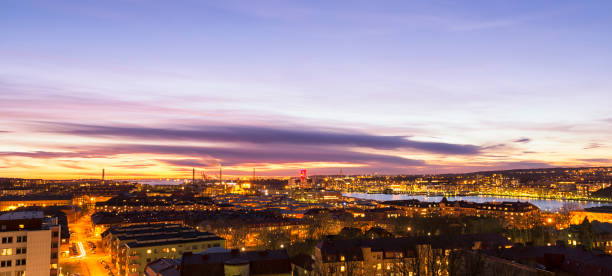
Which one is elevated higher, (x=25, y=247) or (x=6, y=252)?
(x=25, y=247)

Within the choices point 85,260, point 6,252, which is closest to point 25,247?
point 6,252

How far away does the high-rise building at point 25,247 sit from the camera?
25.1 metres

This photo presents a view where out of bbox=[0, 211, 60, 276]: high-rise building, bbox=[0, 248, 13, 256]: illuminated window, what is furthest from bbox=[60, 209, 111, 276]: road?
bbox=[0, 248, 13, 256]: illuminated window

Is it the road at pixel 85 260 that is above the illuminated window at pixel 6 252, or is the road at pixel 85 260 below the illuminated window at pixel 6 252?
below

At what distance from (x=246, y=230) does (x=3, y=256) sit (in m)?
28.3

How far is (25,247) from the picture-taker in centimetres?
2567

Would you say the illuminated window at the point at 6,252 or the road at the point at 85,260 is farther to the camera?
the road at the point at 85,260

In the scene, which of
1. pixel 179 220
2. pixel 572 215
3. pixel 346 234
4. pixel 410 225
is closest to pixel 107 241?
pixel 179 220

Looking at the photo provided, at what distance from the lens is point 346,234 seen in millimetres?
44125

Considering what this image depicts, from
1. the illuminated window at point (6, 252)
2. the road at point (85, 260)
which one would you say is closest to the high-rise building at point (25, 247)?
the illuminated window at point (6, 252)

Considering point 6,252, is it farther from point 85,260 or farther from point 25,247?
point 85,260

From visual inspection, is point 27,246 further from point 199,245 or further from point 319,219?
point 319,219

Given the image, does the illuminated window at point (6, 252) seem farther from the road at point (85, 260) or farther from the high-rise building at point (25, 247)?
the road at point (85, 260)

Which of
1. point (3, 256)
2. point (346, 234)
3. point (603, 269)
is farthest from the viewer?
point (346, 234)
